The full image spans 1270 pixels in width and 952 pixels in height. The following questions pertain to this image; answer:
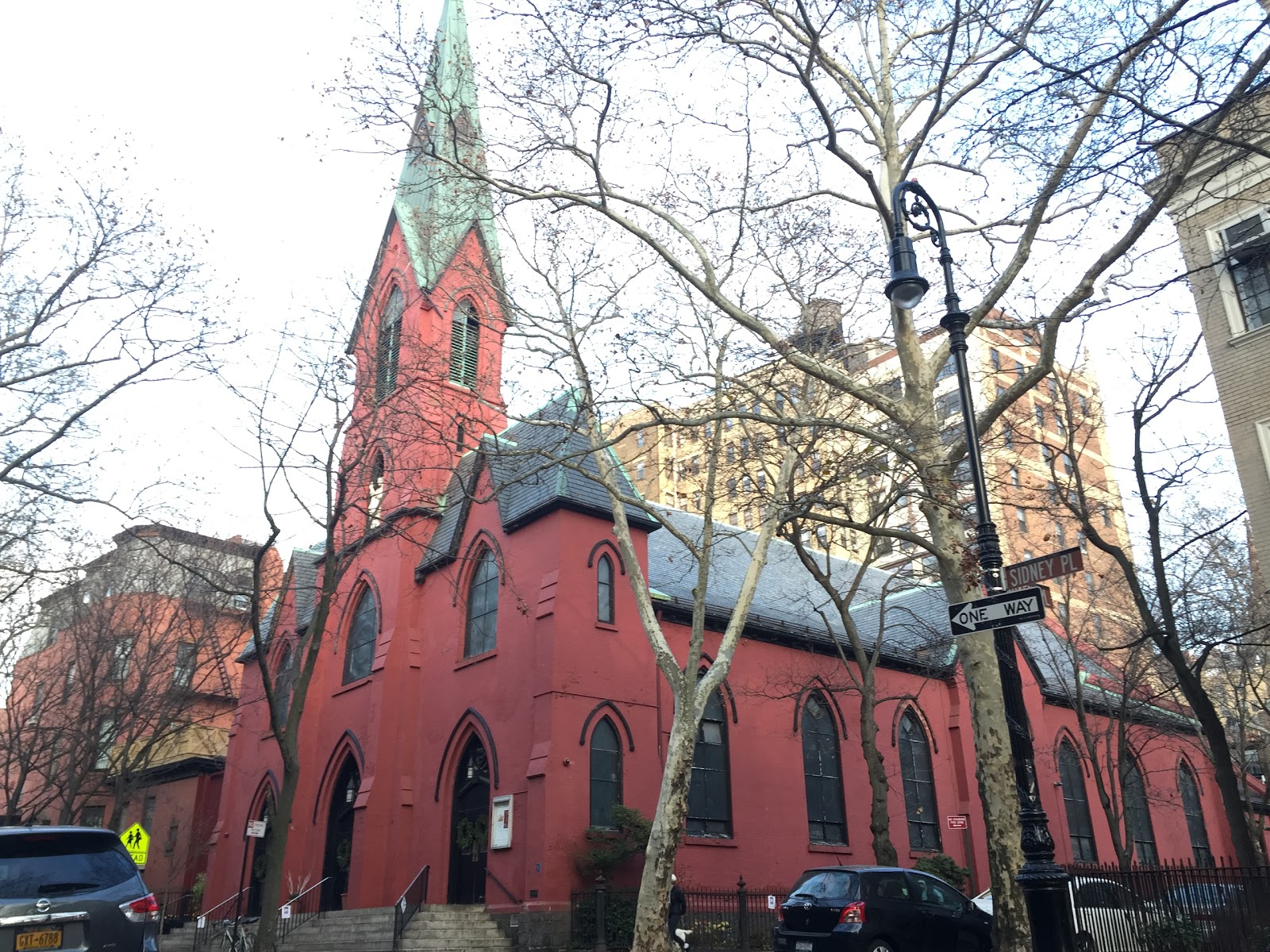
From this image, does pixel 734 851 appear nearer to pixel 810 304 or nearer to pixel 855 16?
pixel 810 304

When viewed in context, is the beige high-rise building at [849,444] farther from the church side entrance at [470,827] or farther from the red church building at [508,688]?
the church side entrance at [470,827]

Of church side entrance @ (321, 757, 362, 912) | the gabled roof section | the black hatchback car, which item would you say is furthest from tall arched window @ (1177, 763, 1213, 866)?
church side entrance @ (321, 757, 362, 912)

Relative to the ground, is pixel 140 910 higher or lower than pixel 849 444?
lower

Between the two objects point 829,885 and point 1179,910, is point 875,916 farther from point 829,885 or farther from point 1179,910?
point 1179,910

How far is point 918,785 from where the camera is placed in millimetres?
28594

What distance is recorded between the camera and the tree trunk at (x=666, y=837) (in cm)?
1546

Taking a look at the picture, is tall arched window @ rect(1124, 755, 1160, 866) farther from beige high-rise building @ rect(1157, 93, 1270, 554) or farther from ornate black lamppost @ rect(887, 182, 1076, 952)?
ornate black lamppost @ rect(887, 182, 1076, 952)

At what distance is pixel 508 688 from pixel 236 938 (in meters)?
7.49

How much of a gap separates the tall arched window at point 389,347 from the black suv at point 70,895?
40.8 feet

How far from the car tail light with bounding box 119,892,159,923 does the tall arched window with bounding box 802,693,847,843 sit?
19.9 metres

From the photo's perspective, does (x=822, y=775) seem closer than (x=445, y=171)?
No

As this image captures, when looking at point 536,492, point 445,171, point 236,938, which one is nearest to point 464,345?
point 536,492

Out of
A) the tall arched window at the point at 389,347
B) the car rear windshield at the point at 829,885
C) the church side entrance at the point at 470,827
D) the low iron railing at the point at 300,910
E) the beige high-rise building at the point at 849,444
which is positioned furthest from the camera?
the low iron railing at the point at 300,910

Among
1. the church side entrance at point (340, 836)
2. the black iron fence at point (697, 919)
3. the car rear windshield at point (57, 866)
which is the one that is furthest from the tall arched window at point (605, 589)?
the car rear windshield at point (57, 866)
